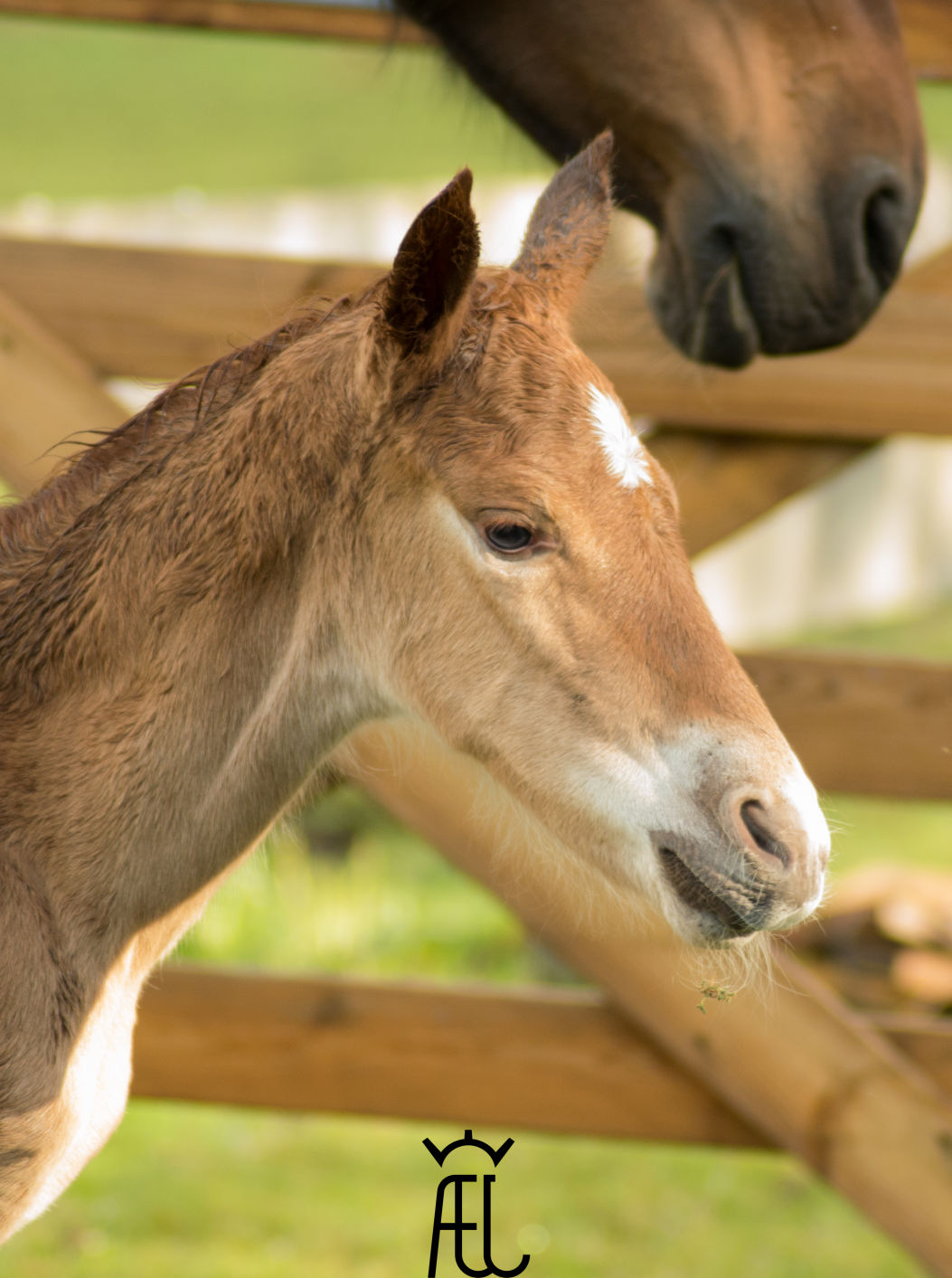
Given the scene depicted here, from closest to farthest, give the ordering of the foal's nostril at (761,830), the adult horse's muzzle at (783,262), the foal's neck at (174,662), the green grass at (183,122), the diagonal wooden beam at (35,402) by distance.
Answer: the foal's nostril at (761,830)
the foal's neck at (174,662)
the adult horse's muzzle at (783,262)
the diagonal wooden beam at (35,402)
the green grass at (183,122)

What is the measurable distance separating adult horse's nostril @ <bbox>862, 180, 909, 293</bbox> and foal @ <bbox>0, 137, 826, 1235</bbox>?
66 cm

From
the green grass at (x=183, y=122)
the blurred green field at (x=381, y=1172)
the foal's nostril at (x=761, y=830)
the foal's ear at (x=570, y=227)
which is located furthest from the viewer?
the green grass at (x=183, y=122)

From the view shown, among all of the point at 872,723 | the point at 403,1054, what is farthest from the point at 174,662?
the point at 872,723

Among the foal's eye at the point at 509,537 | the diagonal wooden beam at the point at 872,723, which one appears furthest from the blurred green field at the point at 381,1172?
the foal's eye at the point at 509,537

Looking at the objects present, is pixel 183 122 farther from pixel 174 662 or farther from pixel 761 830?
pixel 761 830

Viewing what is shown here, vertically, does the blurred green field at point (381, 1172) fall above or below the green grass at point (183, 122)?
below

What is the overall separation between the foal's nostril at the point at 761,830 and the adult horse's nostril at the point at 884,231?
1.26 m

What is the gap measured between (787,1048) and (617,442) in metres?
1.57

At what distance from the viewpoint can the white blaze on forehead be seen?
5.87ft

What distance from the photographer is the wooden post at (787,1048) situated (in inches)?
108

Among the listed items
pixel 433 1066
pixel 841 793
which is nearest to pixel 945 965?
pixel 841 793

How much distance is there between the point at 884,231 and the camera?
246 cm

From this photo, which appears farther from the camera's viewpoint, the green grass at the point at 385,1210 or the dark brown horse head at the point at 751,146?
the green grass at the point at 385,1210

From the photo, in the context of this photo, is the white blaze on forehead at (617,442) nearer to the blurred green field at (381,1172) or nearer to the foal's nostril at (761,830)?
the foal's nostril at (761,830)
